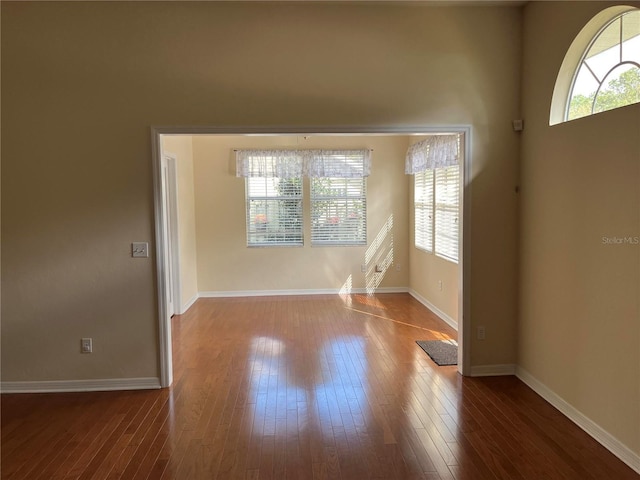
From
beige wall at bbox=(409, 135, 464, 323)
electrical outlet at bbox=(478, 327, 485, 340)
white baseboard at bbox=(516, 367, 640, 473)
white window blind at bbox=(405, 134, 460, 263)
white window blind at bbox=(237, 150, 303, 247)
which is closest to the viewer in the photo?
white baseboard at bbox=(516, 367, 640, 473)

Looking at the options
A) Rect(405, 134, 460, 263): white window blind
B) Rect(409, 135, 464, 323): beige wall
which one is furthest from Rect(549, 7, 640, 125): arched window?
Rect(409, 135, 464, 323): beige wall

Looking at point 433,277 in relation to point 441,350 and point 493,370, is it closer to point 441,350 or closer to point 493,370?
point 441,350

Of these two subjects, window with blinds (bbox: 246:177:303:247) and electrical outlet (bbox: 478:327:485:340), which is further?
window with blinds (bbox: 246:177:303:247)

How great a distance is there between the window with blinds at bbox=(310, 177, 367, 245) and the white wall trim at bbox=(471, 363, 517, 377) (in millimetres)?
3399

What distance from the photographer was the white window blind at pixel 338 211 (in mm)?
6723

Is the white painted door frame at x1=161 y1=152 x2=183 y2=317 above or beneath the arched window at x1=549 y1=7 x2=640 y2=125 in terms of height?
beneath

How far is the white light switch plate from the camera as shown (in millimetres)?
3382

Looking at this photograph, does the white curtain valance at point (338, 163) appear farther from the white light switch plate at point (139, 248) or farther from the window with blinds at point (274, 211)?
the white light switch plate at point (139, 248)

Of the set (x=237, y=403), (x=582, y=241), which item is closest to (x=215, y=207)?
(x=237, y=403)

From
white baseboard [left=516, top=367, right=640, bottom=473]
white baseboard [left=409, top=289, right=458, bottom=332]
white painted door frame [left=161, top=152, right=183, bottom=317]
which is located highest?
white painted door frame [left=161, top=152, right=183, bottom=317]

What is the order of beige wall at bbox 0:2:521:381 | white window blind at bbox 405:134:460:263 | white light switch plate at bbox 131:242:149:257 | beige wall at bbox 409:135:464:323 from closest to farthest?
beige wall at bbox 0:2:521:381, white light switch plate at bbox 131:242:149:257, white window blind at bbox 405:134:460:263, beige wall at bbox 409:135:464:323

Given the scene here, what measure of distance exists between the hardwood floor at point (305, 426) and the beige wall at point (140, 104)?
0.52 meters

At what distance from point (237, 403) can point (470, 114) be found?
112 inches

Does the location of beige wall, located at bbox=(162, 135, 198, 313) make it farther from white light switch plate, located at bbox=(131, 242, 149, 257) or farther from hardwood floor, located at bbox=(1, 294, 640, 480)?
white light switch plate, located at bbox=(131, 242, 149, 257)
